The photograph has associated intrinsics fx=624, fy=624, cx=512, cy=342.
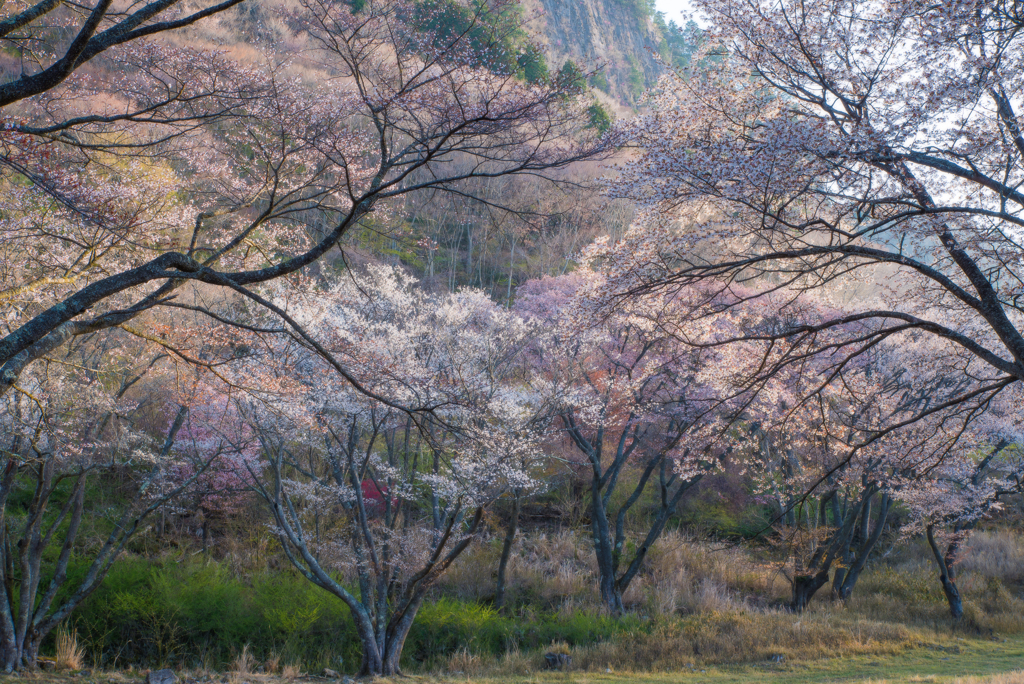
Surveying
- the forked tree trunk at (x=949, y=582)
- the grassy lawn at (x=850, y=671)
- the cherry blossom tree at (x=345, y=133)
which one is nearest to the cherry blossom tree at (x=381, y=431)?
the cherry blossom tree at (x=345, y=133)

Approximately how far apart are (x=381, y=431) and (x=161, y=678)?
15.3 feet

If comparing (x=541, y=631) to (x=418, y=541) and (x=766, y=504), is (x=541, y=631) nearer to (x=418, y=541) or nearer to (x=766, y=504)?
(x=418, y=541)

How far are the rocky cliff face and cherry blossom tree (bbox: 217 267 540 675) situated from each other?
80.7 feet

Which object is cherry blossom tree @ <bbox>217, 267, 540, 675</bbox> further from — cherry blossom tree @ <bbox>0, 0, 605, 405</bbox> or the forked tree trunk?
the forked tree trunk

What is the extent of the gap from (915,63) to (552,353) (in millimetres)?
7895

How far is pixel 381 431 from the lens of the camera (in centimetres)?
1049

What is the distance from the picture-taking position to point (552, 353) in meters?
12.1

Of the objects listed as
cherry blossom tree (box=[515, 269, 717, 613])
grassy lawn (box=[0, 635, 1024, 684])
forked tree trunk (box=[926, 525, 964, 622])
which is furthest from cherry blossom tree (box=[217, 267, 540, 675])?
forked tree trunk (box=[926, 525, 964, 622])

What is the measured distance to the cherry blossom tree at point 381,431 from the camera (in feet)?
25.5

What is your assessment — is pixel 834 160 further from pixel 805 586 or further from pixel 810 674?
pixel 805 586

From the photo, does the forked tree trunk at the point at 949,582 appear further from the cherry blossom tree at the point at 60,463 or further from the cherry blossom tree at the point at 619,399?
the cherry blossom tree at the point at 60,463

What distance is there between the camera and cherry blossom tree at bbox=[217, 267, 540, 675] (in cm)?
777

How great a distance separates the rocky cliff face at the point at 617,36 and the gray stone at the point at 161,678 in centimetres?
3038

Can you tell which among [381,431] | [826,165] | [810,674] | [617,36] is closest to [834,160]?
[826,165]
